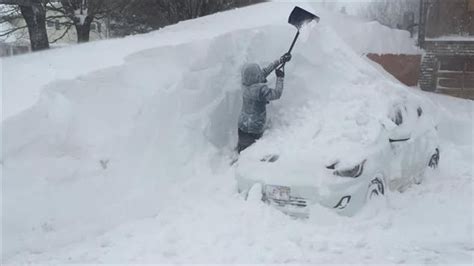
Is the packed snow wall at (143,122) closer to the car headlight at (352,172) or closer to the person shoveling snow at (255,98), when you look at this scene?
the person shoveling snow at (255,98)

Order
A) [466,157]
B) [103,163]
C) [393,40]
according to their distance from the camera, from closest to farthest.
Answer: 1. [103,163]
2. [466,157]
3. [393,40]

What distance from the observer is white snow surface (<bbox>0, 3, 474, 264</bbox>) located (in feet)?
19.7

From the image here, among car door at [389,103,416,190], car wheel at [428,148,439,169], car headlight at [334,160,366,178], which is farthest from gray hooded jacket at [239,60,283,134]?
car wheel at [428,148,439,169]

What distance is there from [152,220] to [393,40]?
1297 cm

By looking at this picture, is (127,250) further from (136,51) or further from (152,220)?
(136,51)

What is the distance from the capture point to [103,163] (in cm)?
712

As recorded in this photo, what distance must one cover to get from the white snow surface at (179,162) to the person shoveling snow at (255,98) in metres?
0.28

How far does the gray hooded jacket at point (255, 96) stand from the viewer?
26.7 feet

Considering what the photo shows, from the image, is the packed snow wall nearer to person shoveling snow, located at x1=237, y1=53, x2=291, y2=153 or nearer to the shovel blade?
person shoveling snow, located at x1=237, y1=53, x2=291, y2=153

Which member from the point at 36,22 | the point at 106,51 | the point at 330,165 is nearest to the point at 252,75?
the point at 330,165

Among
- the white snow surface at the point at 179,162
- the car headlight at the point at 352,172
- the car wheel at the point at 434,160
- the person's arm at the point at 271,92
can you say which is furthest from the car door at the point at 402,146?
the person's arm at the point at 271,92

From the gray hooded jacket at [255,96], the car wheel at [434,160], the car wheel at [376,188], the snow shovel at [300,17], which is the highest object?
the snow shovel at [300,17]

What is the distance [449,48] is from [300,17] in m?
9.54

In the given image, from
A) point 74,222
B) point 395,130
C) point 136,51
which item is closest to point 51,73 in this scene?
point 136,51
